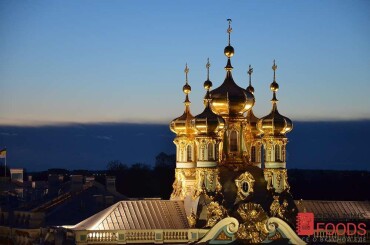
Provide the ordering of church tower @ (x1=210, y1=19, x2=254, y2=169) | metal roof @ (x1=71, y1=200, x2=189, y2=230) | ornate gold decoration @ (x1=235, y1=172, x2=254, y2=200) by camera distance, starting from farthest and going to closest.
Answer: church tower @ (x1=210, y1=19, x2=254, y2=169), ornate gold decoration @ (x1=235, y1=172, x2=254, y2=200), metal roof @ (x1=71, y1=200, x2=189, y2=230)

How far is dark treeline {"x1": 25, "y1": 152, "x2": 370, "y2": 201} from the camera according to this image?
9100cm

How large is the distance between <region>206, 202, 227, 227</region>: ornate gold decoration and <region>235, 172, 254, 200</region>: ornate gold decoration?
107 centimetres

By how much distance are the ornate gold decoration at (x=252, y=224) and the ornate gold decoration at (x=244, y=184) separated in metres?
0.66

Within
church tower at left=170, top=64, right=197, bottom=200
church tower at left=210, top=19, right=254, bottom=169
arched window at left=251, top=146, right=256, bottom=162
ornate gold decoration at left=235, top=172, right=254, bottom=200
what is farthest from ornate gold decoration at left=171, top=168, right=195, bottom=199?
arched window at left=251, top=146, right=256, bottom=162

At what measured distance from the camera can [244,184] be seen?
178 ft

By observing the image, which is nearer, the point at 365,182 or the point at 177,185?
the point at 177,185

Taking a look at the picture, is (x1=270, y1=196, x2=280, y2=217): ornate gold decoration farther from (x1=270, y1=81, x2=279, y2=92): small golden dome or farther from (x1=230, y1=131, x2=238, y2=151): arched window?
(x1=270, y1=81, x2=279, y2=92): small golden dome

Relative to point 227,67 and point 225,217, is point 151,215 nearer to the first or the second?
point 225,217

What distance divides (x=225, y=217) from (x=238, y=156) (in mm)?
3957

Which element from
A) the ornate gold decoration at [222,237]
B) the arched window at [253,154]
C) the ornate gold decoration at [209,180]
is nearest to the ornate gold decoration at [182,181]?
the ornate gold decoration at [209,180]

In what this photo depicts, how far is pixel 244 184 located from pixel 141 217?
158 inches

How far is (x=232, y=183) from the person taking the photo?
Answer: 54688 mm

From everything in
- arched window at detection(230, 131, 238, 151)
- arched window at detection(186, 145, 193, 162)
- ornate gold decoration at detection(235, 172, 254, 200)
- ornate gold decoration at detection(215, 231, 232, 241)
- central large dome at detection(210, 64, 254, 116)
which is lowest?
ornate gold decoration at detection(215, 231, 232, 241)

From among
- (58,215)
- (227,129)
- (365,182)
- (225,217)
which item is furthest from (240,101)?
(365,182)
